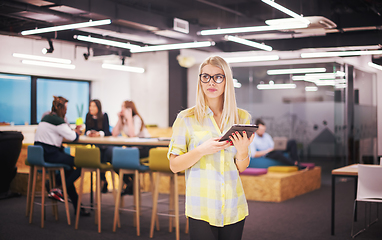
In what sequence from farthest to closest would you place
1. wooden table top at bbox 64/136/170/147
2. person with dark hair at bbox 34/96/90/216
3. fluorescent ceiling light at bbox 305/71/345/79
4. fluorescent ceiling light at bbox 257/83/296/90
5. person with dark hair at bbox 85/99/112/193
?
fluorescent ceiling light at bbox 257/83/296/90, fluorescent ceiling light at bbox 305/71/345/79, person with dark hair at bbox 85/99/112/193, person with dark hair at bbox 34/96/90/216, wooden table top at bbox 64/136/170/147

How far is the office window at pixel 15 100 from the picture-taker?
4.85 m

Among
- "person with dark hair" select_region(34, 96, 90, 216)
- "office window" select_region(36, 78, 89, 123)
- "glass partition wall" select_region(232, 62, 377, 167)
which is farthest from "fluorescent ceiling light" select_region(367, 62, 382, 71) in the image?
"office window" select_region(36, 78, 89, 123)

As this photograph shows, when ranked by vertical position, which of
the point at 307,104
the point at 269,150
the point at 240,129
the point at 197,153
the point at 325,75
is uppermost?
the point at 325,75

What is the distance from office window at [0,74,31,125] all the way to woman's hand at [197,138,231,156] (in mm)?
3735

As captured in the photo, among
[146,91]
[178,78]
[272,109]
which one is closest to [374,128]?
[272,109]

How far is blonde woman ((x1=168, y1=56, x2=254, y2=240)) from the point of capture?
1.96 meters

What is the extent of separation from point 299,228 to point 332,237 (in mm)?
474

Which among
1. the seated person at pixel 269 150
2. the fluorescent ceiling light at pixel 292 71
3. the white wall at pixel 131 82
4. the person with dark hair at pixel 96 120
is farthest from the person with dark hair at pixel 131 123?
the fluorescent ceiling light at pixel 292 71

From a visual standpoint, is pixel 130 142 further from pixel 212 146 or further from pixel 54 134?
pixel 212 146

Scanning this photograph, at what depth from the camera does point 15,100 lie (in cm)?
510

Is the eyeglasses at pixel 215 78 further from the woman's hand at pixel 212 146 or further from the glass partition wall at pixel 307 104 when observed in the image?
the glass partition wall at pixel 307 104

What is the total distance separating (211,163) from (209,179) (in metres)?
0.08

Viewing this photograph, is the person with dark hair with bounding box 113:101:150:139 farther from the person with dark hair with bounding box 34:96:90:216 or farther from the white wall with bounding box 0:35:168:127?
the white wall with bounding box 0:35:168:127

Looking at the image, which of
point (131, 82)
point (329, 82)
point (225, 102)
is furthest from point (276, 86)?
point (225, 102)
